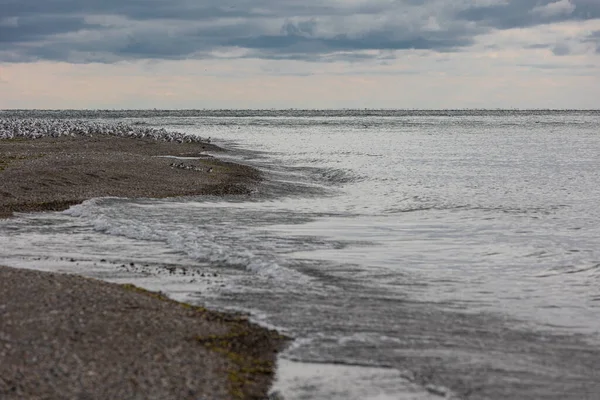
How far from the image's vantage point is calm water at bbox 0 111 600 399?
858 centimetres

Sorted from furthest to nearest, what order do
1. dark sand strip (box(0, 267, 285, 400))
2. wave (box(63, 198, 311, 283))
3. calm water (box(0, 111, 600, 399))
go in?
wave (box(63, 198, 311, 283)) → calm water (box(0, 111, 600, 399)) → dark sand strip (box(0, 267, 285, 400))

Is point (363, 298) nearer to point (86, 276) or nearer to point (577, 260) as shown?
point (86, 276)

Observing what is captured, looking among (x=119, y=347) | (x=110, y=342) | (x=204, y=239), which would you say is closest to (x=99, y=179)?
(x=204, y=239)

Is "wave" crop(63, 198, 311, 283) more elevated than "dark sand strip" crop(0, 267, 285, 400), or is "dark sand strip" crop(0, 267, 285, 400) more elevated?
"dark sand strip" crop(0, 267, 285, 400)


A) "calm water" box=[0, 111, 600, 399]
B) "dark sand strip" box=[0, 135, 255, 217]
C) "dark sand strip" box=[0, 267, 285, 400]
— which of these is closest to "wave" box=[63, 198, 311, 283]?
"calm water" box=[0, 111, 600, 399]

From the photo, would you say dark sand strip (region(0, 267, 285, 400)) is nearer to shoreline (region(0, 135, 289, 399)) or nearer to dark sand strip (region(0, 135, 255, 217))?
shoreline (region(0, 135, 289, 399))

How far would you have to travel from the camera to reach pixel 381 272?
13.7m

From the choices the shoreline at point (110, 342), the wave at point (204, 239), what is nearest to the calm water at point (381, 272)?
the wave at point (204, 239)

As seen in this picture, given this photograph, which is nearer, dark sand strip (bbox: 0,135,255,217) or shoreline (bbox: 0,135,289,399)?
shoreline (bbox: 0,135,289,399)

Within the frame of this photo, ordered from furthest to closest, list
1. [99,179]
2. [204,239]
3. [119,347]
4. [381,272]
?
[99,179] → [204,239] → [381,272] → [119,347]

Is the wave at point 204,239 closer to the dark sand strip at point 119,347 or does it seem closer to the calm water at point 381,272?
the calm water at point 381,272

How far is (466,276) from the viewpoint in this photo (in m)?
13.7

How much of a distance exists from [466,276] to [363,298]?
2.84 meters

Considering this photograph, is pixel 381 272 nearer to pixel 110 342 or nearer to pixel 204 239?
pixel 204 239
